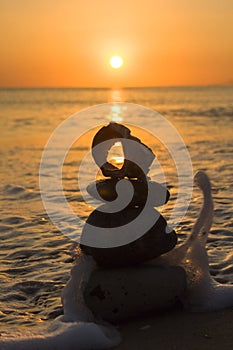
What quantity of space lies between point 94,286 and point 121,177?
3.84 ft

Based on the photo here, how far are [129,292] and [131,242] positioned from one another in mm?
496

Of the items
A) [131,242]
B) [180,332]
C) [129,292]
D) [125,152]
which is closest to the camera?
[180,332]

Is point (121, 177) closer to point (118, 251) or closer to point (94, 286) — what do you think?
point (118, 251)

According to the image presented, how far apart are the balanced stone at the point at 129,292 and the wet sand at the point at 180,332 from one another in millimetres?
124

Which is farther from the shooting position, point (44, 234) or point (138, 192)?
point (44, 234)

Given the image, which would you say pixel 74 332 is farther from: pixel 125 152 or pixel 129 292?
pixel 125 152

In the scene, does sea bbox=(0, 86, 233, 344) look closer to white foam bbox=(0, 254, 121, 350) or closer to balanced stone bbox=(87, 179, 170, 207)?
white foam bbox=(0, 254, 121, 350)

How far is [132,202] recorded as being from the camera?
543 cm

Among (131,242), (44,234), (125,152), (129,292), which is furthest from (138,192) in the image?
(44,234)

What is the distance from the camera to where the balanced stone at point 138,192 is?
17.7 ft

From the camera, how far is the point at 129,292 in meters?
5.11

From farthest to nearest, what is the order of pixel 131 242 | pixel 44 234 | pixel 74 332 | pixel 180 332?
1. pixel 44 234
2. pixel 131 242
3. pixel 180 332
4. pixel 74 332

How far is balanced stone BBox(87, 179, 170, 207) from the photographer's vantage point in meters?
5.41

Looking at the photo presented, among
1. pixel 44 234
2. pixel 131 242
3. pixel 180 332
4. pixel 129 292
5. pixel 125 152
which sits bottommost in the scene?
pixel 180 332
